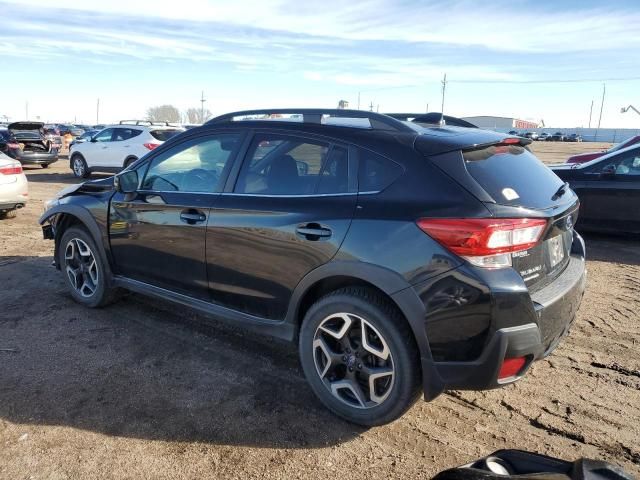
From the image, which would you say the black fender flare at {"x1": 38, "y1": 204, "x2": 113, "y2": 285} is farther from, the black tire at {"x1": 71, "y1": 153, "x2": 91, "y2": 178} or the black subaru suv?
the black tire at {"x1": 71, "y1": 153, "x2": 91, "y2": 178}

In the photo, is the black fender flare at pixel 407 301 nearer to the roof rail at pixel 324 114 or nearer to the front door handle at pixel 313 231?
the front door handle at pixel 313 231

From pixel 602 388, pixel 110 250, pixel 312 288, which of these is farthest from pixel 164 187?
pixel 602 388

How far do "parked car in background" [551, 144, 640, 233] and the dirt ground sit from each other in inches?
134

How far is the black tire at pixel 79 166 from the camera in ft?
52.8

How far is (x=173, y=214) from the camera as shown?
3.83 m

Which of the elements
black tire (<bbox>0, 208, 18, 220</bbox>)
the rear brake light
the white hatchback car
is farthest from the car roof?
the white hatchback car

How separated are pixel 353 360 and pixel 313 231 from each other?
2.62 feet

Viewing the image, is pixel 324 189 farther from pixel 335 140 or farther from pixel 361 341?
pixel 361 341

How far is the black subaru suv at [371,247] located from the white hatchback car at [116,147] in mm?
11611

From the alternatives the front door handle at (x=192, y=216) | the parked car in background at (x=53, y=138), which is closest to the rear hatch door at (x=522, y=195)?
the front door handle at (x=192, y=216)

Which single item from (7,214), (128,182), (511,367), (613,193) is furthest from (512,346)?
(7,214)

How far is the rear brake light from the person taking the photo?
259 centimetres

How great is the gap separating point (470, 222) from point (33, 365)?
3.20 meters

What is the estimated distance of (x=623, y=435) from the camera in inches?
115
